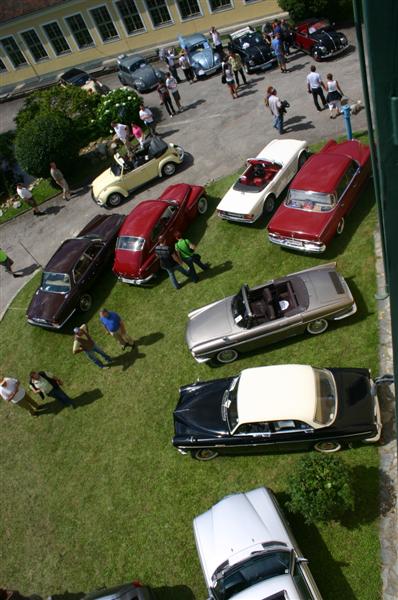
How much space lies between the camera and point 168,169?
58.6 ft

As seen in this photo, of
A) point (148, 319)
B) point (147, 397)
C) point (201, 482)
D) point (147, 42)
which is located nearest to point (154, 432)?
point (147, 397)

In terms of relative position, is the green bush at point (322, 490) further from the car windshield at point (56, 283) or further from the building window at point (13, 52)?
the building window at point (13, 52)

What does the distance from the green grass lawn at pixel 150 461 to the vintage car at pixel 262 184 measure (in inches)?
27.3

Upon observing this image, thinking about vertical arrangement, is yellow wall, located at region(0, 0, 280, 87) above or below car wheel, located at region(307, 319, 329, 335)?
above

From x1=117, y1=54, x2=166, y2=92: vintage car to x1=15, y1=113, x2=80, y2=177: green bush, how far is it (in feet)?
22.6

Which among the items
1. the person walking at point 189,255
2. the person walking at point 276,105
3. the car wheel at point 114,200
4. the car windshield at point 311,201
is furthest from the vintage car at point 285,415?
the person walking at point 276,105

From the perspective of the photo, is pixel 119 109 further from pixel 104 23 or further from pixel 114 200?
pixel 104 23

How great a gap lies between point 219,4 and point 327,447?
29.5 m

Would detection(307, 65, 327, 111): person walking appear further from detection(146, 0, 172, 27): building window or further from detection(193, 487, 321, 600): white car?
detection(146, 0, 172, 27): building window

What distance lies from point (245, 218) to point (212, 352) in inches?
189

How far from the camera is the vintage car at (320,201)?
38.7ft

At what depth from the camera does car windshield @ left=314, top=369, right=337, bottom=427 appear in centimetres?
816

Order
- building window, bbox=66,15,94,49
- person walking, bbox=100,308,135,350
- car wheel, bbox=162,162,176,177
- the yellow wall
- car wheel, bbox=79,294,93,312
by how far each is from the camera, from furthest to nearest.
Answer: building window, bbox=66,15,94,49, the yellow wall, car wheel, bbox=162,162,176,177, car wheel, bbox=79,294,93,312, person walking, bbox=100,308,135,350

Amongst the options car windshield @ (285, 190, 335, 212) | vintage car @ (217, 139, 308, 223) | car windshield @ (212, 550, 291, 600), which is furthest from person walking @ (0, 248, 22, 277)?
car windshield @ (212, 550, 291, 600)
